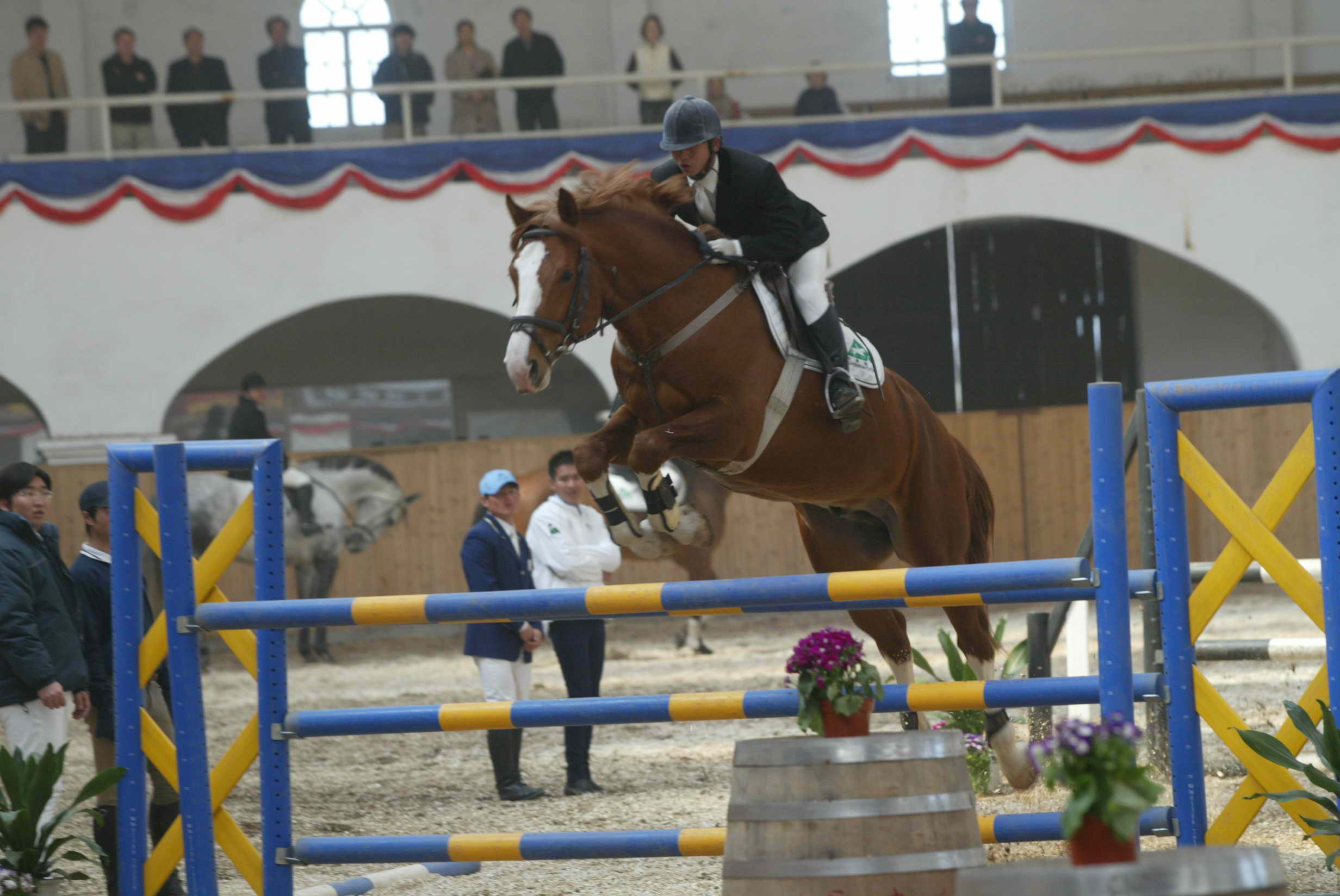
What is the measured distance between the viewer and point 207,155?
44.5ft

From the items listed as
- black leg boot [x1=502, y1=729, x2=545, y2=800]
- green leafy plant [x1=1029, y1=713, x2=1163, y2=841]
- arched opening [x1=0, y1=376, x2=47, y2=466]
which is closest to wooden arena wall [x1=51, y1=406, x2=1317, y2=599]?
arched opening [x1=0, y1=376, x2=47, y2=466]

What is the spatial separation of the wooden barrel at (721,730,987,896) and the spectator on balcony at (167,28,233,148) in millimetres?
12534

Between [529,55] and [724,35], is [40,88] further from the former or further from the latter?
[724,35]

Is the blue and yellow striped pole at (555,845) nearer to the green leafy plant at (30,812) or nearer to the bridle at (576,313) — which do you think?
the green leafy plant at (30,812)

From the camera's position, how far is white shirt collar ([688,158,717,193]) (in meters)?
4.75

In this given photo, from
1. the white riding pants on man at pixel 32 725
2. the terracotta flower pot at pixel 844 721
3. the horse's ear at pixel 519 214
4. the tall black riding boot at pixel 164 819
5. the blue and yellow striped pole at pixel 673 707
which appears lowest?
the tall black riding boot at pixel 164 819

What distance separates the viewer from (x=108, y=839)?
4.52 m

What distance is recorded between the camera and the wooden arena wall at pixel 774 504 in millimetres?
14398

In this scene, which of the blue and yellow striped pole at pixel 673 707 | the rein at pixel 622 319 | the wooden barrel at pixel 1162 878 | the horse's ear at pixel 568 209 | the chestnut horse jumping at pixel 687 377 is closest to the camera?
the wooden barrel at pixel 1162 878

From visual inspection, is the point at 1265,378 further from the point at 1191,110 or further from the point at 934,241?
the point at 934,241

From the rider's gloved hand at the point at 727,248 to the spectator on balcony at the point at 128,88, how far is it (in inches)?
449

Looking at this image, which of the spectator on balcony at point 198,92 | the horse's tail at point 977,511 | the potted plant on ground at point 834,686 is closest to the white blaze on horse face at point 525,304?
the potted plant on ground at point 834,686

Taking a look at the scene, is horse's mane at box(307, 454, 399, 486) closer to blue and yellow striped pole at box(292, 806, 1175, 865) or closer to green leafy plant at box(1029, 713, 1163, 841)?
blue and yellow striped pole at box(292, 806, 1175, 865)

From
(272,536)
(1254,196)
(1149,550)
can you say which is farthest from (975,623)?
(1254,196)
